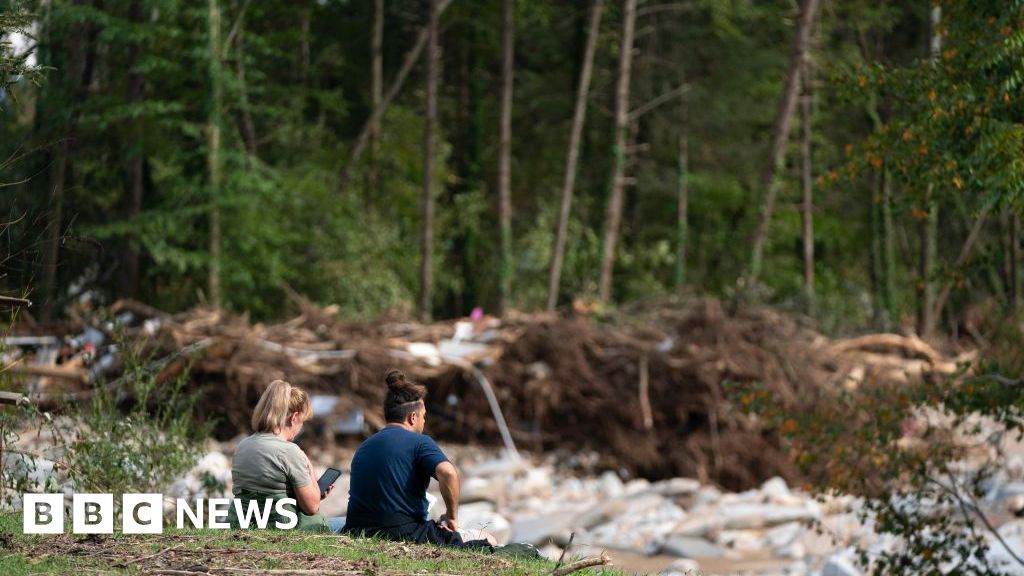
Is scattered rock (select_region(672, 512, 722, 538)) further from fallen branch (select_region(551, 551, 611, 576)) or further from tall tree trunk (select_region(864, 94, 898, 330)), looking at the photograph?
tall tree trunk (select_region(864, 94, 898, 330))

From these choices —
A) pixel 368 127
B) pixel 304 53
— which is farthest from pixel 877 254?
pixel 304 53

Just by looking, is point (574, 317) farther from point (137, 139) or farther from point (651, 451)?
point (137, 139)

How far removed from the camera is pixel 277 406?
766 centimetres

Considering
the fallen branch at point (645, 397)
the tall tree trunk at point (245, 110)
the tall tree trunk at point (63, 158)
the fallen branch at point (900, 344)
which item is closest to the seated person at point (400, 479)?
the tall tree trunk at point (63, 158)

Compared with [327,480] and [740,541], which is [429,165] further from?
[327,480]

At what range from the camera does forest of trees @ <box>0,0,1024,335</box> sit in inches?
480

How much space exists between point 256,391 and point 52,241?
36.5 feet

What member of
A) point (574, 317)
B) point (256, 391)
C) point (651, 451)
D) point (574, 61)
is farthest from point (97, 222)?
point (574, 61)

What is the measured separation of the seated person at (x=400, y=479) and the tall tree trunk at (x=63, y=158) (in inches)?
82.1

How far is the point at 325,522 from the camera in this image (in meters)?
8.08

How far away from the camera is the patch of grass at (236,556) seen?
6531 millimetres

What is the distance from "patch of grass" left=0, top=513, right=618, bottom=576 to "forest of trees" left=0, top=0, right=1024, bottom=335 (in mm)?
1922

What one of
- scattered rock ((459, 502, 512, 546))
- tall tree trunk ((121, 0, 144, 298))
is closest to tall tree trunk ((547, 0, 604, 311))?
tall tree trunk ((121, 0, 144, 298))

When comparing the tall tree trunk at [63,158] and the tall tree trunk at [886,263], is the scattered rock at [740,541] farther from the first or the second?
the tall tree trunk at [886,263]
